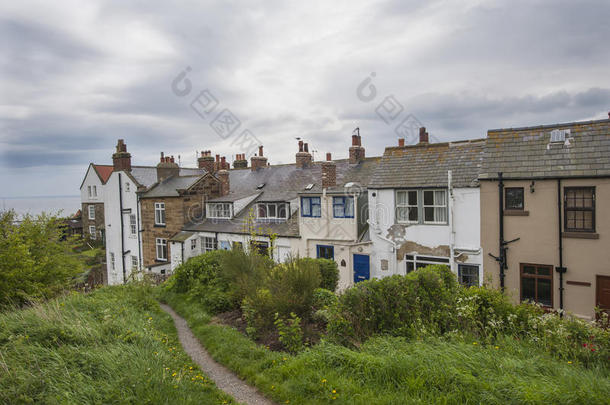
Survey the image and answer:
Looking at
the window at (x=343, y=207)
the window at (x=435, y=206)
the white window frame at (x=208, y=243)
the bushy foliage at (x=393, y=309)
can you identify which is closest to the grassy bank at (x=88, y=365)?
the bushy foliage at (x=393, y=309)

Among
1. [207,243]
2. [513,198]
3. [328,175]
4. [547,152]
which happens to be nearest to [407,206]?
[513,198]

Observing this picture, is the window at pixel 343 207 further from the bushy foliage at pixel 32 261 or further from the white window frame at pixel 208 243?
the bushy foliage at pixel 32 261

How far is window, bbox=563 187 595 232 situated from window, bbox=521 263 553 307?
198 centimetres

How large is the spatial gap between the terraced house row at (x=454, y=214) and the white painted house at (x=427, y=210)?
0.05 meters

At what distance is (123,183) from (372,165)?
72.5 feet

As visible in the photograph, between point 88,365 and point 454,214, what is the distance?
1527cm

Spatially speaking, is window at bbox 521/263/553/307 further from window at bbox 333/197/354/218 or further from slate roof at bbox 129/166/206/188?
slate roof at bbox 129/166/206/188

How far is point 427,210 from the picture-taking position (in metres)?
18.0

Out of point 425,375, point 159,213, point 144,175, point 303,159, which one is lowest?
point 425,375

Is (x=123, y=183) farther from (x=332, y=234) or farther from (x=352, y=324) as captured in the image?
(x=352, y=324)

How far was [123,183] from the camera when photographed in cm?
3195

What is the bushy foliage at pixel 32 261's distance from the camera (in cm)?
1181

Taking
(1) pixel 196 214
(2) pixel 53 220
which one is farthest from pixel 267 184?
(2) pixel 53 220

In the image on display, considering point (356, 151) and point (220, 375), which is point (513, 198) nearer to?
point (356, 151)
